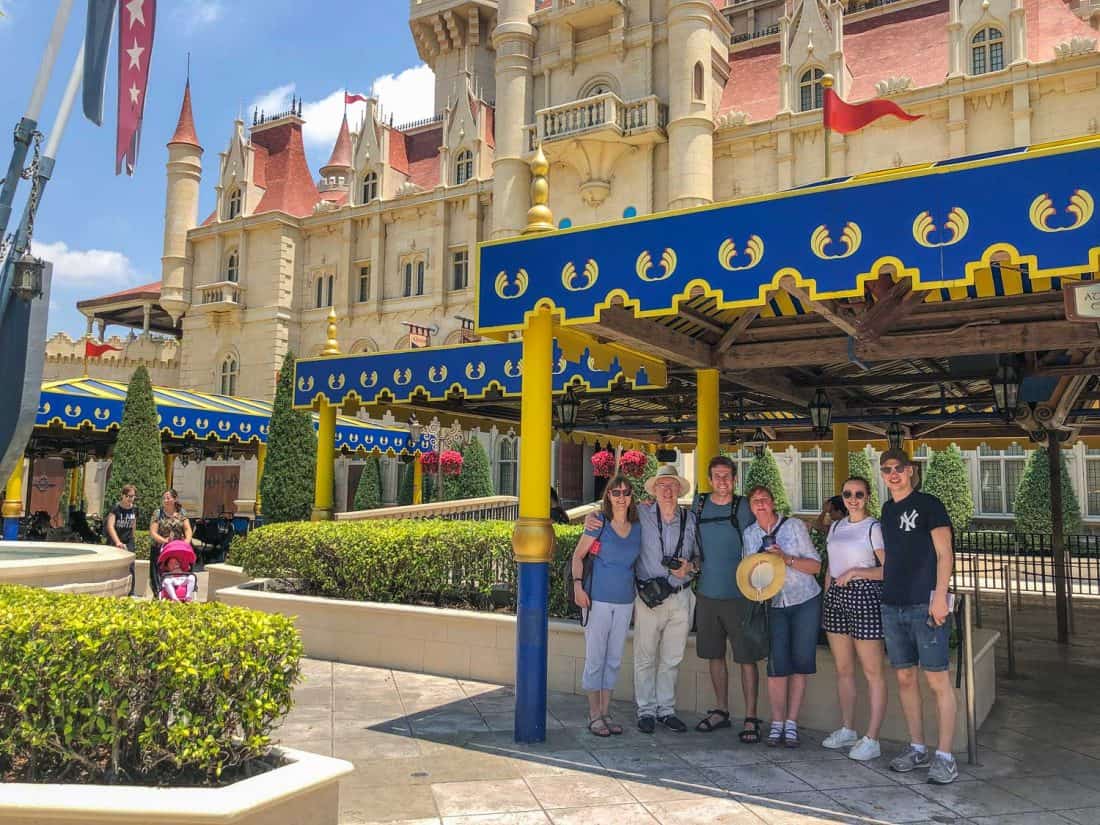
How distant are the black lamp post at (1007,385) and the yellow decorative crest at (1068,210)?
4711 mm

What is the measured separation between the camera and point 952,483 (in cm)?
2611

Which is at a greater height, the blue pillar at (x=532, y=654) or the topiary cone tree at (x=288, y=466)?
the topiary cone tree at (x=288, y=466)

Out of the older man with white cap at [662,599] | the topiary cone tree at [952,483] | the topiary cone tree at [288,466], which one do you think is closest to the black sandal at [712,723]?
the older man with white cap at [662,599]

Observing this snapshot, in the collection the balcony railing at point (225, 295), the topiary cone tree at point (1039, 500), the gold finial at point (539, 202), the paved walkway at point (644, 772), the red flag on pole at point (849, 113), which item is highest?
the balcony railing at point (225, 295)

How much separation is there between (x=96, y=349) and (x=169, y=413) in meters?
29.6

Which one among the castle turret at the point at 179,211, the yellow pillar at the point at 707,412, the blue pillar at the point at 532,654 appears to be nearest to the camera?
the blue pillar at the point at 532,654

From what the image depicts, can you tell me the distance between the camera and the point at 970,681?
18.8 feet

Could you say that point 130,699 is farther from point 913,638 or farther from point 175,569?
point 175,569

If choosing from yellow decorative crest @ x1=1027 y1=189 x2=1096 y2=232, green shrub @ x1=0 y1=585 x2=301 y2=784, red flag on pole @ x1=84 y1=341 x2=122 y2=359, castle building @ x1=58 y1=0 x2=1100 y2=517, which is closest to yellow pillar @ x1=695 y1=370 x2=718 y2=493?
yellow decorative crest @ x1=1027 y1=189 x2=1096 y2=232

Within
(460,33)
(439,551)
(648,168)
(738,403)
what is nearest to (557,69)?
(648,168)

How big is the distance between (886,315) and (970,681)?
261cm

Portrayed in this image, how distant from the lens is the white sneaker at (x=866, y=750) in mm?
5633

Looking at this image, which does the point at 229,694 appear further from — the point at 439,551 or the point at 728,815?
the point at 439,551

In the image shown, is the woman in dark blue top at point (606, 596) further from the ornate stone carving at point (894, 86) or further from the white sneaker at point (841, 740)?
the ornate stone carving at point (894, 86)
